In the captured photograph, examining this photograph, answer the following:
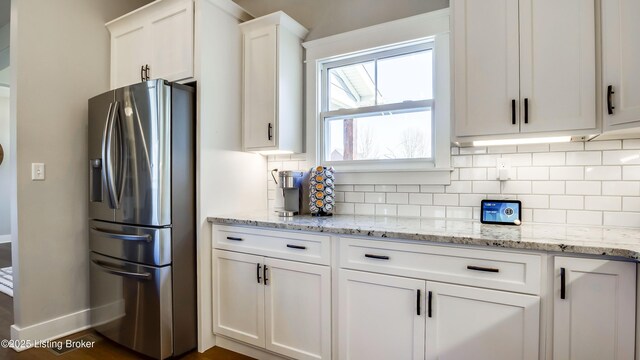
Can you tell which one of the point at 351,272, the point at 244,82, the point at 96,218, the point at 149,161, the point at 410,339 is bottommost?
the point at 410,339

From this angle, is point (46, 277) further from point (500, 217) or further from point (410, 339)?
point (500, 217)

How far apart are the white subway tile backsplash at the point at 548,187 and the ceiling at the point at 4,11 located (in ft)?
15.8

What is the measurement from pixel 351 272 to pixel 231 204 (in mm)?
1115

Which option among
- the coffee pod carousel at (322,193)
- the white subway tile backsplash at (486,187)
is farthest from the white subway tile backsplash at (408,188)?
the coffee pod carousel at (322,193)

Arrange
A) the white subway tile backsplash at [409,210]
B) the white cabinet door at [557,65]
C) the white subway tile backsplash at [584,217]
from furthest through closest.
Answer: the white subway tile backsplash at [409,210] → the white subway tile backsplash at [584,217] → the white cabinet door at [557,65]

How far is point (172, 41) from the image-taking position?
7.73 feet

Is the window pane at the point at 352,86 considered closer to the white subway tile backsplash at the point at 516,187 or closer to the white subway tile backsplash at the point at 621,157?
the white subway tile backsplash at the point at 516,187

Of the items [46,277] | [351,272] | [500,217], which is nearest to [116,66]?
[46,277]

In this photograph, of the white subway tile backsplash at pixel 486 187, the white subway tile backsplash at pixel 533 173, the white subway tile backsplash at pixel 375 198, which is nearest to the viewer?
the white subway tile backsplash at pixel 533 173

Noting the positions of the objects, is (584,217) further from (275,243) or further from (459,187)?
(275,243)

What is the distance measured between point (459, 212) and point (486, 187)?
8.8 inches

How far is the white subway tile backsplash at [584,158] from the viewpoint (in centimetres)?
180

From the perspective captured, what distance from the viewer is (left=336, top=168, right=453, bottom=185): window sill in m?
2.17

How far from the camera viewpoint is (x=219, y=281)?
2268 millimetres
